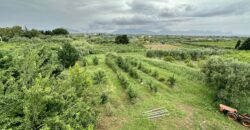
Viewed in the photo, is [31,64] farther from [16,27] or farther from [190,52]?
[16,27]

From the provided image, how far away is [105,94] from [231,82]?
10557mm

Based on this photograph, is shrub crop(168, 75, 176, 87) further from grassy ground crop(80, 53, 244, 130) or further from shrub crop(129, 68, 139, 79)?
shrub crop(129, 68, 139, 79)

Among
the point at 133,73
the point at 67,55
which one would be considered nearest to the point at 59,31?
the point at 67,55

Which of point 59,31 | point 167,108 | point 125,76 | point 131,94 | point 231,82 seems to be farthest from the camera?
point 59,31

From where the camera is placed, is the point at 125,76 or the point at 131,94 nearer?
the point at 131,94

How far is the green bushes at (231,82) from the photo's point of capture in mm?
18016

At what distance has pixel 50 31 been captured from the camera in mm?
77438

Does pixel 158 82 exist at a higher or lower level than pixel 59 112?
lower

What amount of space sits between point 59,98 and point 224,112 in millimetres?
13384

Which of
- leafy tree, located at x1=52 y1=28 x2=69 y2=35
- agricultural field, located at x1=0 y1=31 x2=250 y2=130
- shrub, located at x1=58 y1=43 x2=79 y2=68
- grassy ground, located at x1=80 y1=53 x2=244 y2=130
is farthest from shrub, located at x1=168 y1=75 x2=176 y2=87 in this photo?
leafy tree, located at x1=52 y1=28 x2=69 y2=35

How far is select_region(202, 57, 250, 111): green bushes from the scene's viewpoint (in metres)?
18.0

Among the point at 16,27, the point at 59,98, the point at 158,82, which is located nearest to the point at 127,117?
the point at 59,98

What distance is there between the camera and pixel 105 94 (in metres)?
13.8

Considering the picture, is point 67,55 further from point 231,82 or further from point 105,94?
point 231,82
